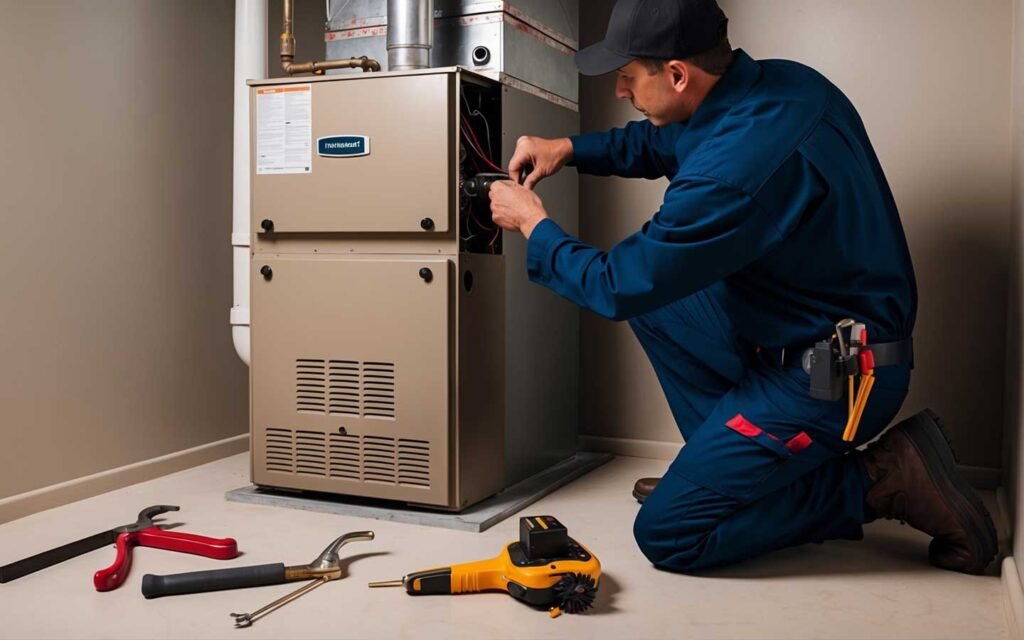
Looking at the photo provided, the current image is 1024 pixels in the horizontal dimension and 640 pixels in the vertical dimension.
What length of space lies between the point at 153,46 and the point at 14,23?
453 millimetres

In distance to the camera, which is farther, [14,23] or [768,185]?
[14,23]

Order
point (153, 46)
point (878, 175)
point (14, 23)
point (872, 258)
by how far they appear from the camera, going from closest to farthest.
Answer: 1. point (872, 258)
2. point (878, 175)
3. point (14, 23)
4. point (153, 46)

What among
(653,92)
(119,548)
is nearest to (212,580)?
(119,548)

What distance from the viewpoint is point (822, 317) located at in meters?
1.82

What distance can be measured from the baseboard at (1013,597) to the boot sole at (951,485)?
1.8 inches

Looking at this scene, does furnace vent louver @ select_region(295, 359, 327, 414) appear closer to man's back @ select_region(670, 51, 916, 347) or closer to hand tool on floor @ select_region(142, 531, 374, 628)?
hand tool on floor @ select_region(142, 531, 374, 628)

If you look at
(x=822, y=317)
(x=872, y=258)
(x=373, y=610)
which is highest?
(x=872, y=258)

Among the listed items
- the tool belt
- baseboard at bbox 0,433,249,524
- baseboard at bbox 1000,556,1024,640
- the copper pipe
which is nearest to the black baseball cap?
the tool belt

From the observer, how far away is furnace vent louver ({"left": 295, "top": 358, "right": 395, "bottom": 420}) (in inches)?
89.2

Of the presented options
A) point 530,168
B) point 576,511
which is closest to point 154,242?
point 530,168

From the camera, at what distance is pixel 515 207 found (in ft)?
6.49

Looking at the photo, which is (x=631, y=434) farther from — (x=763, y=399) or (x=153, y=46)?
(x=153, y=46)

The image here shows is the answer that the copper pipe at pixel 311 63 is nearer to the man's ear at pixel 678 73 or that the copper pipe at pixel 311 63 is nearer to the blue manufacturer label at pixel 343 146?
the blue manufacturer label at pixel 343 146

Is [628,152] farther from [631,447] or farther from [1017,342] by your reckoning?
[631,447]
